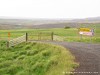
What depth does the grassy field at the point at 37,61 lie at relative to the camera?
1954 cm

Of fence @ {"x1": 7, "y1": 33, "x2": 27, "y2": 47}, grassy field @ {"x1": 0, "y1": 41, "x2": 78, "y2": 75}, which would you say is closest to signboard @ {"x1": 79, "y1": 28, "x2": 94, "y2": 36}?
grassy field @ {"x1": 0, "y1": 41, "x2": 78, "y2": 75}

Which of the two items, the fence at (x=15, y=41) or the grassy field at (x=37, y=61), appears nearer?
the grassy field at (x=37, y=61)

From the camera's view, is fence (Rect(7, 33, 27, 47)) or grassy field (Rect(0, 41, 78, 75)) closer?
grassy field (Rect(0, 41, 78, 75))

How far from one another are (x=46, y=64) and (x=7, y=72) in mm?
3798

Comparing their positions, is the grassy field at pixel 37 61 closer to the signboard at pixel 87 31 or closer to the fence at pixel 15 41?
the fence at pixel 15 41

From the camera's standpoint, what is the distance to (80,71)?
16859 mm

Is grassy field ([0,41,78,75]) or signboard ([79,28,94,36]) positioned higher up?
signboard ([79,28,94,36])

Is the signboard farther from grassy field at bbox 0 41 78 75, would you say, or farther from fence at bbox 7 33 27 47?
fence at bbox 7 33 27 47

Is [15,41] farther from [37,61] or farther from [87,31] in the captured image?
[37,61]

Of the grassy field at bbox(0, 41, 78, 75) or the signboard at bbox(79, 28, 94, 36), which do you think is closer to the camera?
the grassy field at bbox(0, 41, 78, 75)

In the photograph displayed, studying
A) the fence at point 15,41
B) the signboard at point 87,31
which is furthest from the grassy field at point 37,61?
the signboard at point 87,31

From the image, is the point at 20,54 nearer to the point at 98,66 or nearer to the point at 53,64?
the point at 53,64

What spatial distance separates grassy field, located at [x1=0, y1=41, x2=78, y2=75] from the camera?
64.1ft

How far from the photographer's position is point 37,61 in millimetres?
25328
